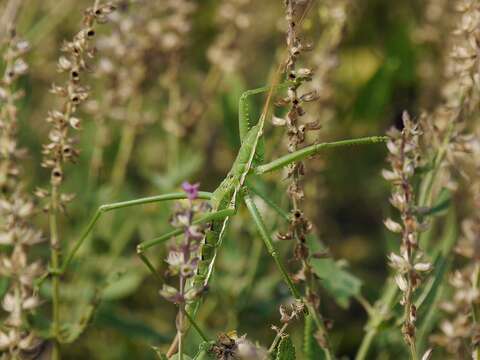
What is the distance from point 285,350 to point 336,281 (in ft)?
1.79

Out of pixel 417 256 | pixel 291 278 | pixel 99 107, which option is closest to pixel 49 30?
pixel 99 107

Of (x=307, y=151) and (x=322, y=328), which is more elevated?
(x=307, y=151)

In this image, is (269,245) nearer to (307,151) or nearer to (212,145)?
(307,151)

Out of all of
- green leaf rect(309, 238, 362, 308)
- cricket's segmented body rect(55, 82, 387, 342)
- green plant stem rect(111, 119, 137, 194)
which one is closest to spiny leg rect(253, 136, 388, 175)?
cricket's segmented body rect(55, 82, 387, 342)

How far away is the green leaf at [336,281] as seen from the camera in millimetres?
1587

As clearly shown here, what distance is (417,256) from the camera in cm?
110

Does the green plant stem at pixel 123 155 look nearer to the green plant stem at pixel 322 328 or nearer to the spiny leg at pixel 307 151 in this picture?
the spiny leg at pixel 307 151

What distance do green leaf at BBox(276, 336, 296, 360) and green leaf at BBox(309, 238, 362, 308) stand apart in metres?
0.50

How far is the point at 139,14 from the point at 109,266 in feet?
2.37

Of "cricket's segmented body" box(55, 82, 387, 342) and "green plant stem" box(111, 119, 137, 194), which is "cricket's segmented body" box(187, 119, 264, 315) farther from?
"green plant stem" box(111, 119, 137, 194)

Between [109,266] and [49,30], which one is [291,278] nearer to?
[109,266]

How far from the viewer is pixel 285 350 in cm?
109

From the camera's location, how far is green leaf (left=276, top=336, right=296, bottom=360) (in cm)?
108

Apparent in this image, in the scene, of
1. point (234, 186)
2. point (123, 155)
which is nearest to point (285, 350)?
point (234, 186)
